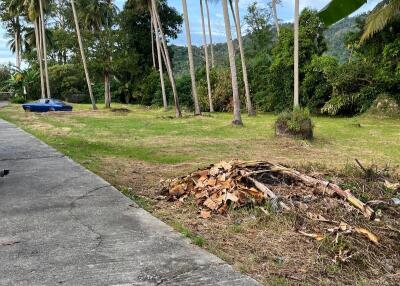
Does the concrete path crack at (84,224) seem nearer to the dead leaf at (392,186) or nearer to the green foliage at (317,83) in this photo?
the dead leaf at (392,186)

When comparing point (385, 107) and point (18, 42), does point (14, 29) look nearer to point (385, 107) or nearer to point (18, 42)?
point (18, 42)

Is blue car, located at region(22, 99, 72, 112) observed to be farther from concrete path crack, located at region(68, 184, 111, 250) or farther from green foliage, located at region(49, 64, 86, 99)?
concrete path crack, located at region(68, 184, 111, 250)

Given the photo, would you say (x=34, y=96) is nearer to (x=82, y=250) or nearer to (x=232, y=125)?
(x=232, y=125)

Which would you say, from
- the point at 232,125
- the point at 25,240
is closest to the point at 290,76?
the point at 232,125

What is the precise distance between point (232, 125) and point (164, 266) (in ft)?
55.9

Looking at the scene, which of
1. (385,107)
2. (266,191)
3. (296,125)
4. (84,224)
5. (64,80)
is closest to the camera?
(84,224)

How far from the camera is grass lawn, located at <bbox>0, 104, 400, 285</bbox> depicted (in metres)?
3.91

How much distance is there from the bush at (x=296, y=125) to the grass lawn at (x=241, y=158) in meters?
0.49

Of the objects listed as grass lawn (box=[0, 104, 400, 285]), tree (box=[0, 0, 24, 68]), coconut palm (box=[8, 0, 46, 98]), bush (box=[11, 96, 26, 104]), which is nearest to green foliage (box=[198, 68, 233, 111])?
grass lawn (box=[0, 104, 400, 285])

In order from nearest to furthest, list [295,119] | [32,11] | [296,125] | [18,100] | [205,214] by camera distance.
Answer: [205,214], [296,125], [295,119], [32,11], [18,100]

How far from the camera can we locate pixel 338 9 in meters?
1.84

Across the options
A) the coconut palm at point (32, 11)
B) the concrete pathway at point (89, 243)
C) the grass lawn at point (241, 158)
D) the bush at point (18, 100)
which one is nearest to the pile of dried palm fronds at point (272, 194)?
the grass lawn at point (241, 158)

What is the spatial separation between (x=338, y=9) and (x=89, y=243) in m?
3.30

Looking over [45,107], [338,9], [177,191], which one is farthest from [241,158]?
[45,107]
